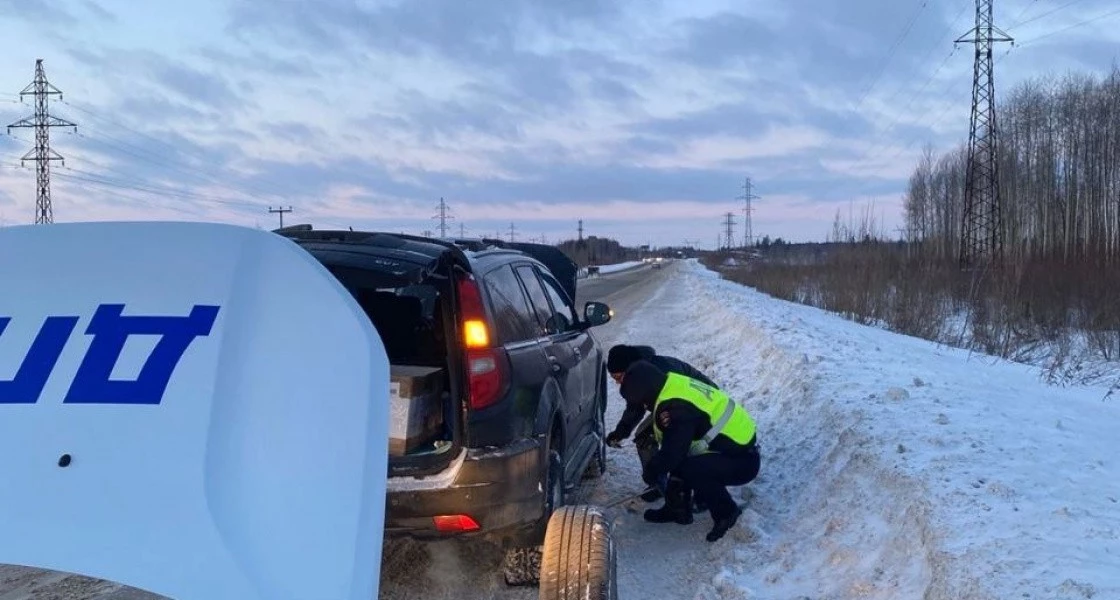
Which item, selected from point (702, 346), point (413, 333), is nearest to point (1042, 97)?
point (702, 346)

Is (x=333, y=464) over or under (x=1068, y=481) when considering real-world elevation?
over

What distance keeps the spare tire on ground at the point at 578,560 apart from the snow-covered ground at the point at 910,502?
64.1 inches

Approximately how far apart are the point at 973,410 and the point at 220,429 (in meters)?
6.13

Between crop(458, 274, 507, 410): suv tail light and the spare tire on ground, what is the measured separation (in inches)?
36.2

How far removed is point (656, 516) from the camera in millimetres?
5836

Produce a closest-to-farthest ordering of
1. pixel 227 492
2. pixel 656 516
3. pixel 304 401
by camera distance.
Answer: pixel 227 492, pixel 304 401, pixel 656 516

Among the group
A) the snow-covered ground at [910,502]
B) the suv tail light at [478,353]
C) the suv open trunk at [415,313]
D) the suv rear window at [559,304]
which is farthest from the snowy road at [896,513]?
the suv rear window at [559,304]

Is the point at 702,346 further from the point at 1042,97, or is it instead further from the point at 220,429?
the point at 1042,97

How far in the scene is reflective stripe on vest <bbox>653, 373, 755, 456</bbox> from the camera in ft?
17.8

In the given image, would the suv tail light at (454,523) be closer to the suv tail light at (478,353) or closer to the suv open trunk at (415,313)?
the suv open trunk at (415,313)

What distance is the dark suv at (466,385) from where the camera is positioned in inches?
155

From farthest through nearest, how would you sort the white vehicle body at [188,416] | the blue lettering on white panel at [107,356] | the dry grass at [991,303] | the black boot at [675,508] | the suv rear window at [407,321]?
the dry grass at [991,303] < the black boot at [675,508] < the suv rear window at [407,321] < the blue lettering on white panel at [107,356] < the white vehicle body at [188,416]

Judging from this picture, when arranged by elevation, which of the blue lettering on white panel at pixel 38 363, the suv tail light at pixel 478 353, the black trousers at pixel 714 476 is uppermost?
the blue lettering on white panel at pixel 38 363

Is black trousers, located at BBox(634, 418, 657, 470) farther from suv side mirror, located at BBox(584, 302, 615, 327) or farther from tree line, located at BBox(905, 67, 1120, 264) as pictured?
tree line, located at BBox(905, 67, 1120, 264)
